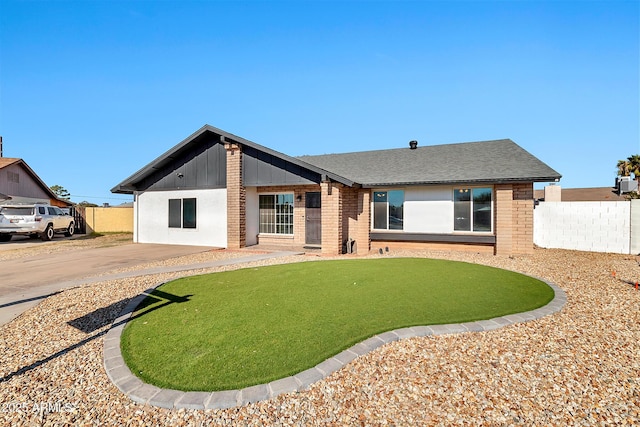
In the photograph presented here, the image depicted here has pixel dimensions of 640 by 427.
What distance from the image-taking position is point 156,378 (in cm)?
279

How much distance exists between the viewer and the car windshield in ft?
48.1

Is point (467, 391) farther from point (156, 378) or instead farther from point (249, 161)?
point (249, 161)

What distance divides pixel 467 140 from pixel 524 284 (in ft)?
36.0

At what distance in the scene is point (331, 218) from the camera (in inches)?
434

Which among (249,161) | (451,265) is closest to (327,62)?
(249,161)

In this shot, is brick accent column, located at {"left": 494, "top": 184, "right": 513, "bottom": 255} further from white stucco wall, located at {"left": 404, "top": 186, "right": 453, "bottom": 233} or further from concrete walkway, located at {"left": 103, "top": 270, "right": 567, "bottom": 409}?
concrete walkway, located at {"left": 103, "top": 270, "right": 567, "bottom": 409}

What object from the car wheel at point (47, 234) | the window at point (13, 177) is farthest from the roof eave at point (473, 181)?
the window at point (13, 177)

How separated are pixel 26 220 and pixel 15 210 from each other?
0.83 meters

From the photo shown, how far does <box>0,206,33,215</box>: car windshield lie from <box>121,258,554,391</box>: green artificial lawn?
15.1m

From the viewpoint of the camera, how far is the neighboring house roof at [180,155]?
35.3 feet

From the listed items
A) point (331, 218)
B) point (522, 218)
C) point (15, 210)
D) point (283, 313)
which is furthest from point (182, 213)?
point (522, 218)

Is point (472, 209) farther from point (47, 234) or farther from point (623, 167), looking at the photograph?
point (623, 167)

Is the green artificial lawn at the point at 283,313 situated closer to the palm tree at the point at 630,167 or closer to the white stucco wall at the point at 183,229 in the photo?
the white stucco wall at the point at 183,229

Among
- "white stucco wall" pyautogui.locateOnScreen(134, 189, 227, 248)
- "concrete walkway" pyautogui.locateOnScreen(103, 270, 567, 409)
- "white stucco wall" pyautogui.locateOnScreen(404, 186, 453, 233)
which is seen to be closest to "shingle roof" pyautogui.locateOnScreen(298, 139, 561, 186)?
"white stucco wall" pyautogui.locateOnScreen(404, 186, 453, 233)
